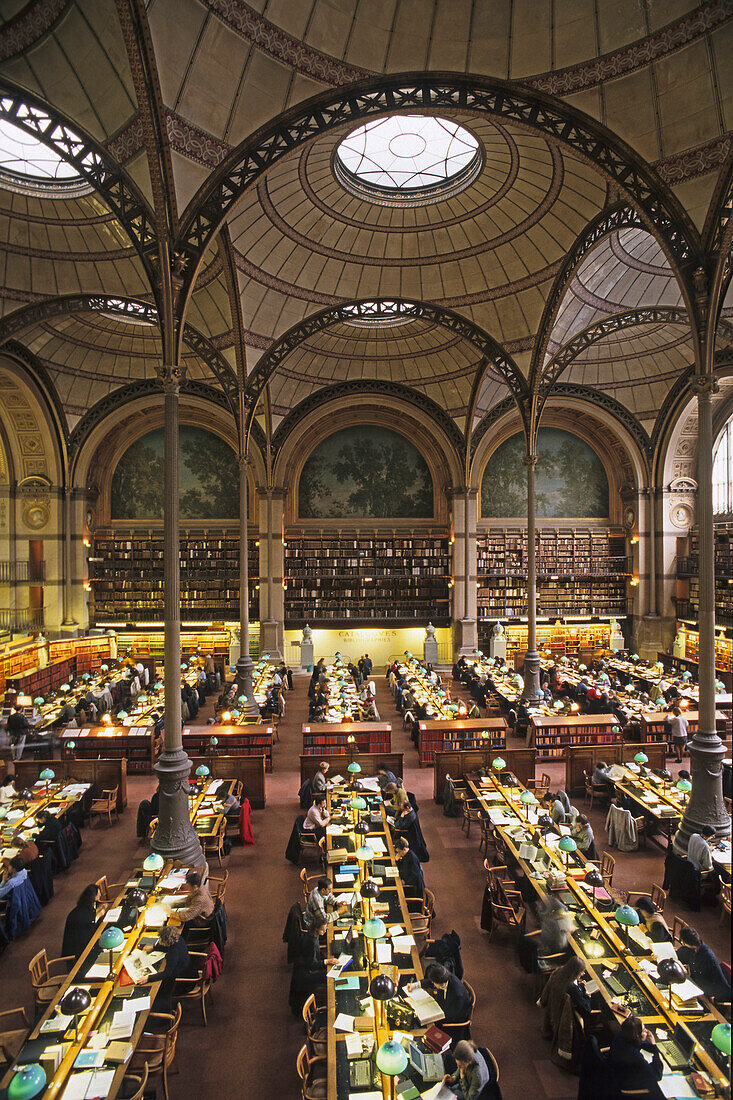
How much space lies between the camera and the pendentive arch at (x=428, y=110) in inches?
386

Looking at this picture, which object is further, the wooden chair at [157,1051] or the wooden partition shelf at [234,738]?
the wooden partition shelf at [234,738]

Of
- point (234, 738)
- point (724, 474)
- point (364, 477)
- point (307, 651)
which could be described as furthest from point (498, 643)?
point (234, 738)

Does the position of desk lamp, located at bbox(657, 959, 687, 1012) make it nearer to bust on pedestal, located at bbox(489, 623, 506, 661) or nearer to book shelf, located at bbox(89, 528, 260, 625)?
bust on pedestal, located at bbox(489, 623, 506, 661)

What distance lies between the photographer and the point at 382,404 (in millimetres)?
26562

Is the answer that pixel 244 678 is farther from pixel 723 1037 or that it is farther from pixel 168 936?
pixel 723 1037

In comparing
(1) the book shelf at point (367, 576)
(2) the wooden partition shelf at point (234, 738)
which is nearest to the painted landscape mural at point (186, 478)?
(1) the book shelf at point (367, 576)

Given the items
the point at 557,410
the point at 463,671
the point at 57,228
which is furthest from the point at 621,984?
the point at 557,410

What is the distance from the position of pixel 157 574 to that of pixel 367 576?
9.11 m

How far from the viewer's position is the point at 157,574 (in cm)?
2719

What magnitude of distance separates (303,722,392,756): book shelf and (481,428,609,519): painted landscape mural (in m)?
15.7

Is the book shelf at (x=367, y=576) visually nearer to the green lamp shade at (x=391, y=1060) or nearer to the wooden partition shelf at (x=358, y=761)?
the wooden partition shelf at (x=358, y=761)

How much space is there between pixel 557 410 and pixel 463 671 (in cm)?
1274

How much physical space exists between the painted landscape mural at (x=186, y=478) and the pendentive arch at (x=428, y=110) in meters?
18.0

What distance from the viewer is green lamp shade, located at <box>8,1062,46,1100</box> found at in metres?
4.29
